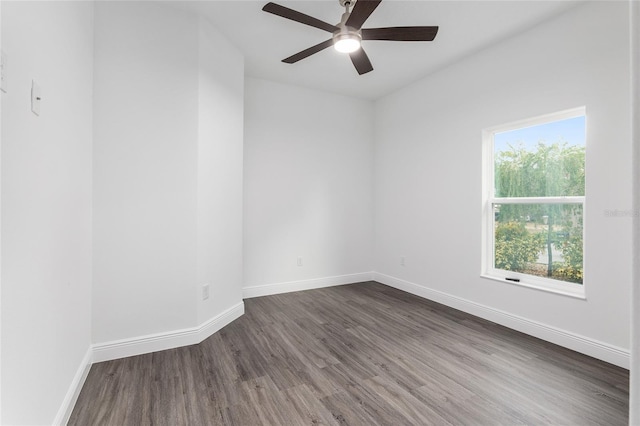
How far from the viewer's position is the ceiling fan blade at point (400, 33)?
7.25 feet

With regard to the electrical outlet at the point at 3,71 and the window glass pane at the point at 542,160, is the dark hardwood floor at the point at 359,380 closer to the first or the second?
the window glass pane at the point at 542,160

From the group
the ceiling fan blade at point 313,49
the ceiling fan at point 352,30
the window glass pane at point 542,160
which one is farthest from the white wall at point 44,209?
the window glass pane at point 542,160

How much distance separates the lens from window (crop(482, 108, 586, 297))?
2.65 meters

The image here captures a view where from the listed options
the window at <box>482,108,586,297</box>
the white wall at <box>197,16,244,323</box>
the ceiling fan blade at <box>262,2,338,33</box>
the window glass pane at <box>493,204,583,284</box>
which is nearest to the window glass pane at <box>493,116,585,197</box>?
the window at <box>482,108,586,297</box>

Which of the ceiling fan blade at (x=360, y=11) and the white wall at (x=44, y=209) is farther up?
the ceiling fan blade at (x=360, y=11)

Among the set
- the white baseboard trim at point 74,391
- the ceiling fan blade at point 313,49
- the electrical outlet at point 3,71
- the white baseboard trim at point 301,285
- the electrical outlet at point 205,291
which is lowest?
the white baseboard trim at point 74,391

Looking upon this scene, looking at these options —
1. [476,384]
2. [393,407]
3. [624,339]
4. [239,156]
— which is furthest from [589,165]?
[239,156]

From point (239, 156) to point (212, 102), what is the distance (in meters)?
0.61

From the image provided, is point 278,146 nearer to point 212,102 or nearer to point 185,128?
point 212,102

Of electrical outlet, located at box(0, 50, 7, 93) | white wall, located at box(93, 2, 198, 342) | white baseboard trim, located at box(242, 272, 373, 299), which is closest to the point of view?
electrical outlet, located at box(0, 50, 7, 93)

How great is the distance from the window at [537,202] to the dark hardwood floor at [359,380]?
645 mm

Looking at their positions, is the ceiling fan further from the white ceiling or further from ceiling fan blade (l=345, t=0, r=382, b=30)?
the white ceiling

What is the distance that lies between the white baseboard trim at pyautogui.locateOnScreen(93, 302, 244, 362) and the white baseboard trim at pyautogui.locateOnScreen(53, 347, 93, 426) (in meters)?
0.09

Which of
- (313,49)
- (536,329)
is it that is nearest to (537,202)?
(536,329)
